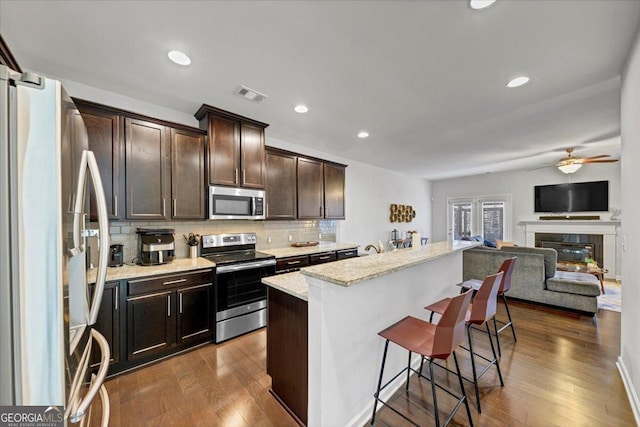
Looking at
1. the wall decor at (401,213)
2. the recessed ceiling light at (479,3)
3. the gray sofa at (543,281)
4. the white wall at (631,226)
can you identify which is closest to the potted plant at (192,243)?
the recessed ceiling light at (479,3)

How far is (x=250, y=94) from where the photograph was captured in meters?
2.54

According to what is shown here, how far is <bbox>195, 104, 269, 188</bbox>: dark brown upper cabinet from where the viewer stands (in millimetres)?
2912

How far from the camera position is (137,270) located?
235 centimetres

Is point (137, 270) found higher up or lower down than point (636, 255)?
lower down

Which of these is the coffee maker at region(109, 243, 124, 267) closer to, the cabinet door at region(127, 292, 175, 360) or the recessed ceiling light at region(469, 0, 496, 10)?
the cabinet door at region(127, 292, 175, 360)

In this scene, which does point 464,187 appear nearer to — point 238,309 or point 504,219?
point 504,219

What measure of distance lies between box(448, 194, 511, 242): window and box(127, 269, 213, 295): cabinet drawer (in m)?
7.82

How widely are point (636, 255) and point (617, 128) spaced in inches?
121

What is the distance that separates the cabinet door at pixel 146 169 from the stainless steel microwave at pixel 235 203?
1.62ft

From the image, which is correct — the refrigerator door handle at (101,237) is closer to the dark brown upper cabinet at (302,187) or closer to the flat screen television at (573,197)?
the dark brown upper cabinet at (302,187)

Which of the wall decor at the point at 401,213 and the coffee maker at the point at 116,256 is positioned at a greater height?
the wall decor at the point at 401,213

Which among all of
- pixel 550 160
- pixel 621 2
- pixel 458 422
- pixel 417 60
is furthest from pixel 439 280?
pixel 550 160

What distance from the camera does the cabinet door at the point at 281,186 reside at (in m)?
3.62

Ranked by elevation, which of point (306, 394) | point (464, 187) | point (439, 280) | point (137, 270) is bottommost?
point (306, 394)
